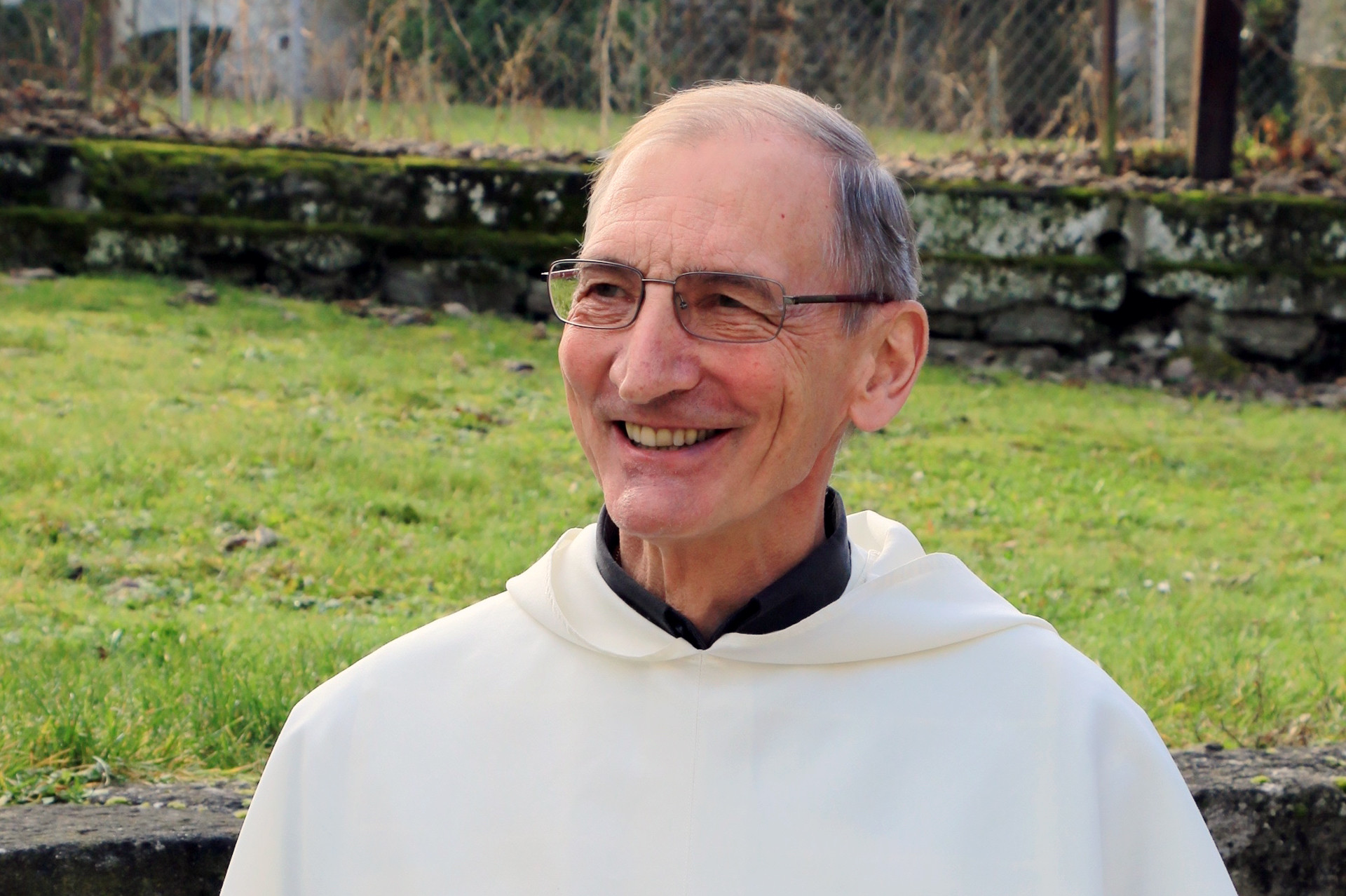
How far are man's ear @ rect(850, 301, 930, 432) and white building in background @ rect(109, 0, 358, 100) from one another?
796 centimetres

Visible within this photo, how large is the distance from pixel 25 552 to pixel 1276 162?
27.6ft

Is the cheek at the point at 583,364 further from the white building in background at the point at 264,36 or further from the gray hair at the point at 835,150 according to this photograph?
the white building in background at the point at 264,36

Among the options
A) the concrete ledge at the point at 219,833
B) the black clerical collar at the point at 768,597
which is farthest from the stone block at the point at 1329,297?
the black clerical collar at the point at 768,597

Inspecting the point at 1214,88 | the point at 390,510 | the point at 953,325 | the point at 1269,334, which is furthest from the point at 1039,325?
the point at 390,510

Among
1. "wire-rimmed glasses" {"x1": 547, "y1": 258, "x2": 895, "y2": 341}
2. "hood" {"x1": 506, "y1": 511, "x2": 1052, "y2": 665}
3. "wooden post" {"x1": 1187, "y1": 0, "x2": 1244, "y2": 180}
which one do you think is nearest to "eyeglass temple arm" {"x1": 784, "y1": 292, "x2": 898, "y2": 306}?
"wire-rimmed glasses" {"x1": 547, "y1": 258, "x2": 895, "y2": 341}

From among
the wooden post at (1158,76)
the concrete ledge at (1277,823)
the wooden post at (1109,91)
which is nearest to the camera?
the concrete ledge at (1277,823)

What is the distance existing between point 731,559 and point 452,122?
25.6 feet

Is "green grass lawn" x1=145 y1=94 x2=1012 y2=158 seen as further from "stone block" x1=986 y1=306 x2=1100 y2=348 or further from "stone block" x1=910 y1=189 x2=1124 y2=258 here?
"stone block" x1=986 y1=306 x2=1100 y2=348

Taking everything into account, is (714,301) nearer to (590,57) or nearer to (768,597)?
(768,597)

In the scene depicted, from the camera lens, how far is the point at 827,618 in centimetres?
195

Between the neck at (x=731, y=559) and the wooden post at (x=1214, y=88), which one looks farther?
the wooden post at (x=1214, y=88)

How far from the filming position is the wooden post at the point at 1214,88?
8906 millimetres

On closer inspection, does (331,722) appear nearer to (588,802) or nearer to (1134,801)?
(588,802)

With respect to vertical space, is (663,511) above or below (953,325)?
above
